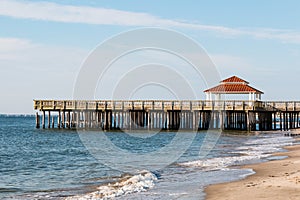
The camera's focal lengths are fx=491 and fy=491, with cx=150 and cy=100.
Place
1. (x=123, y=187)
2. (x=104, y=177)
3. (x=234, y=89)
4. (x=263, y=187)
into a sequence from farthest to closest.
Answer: (x=234, y=89)
(x=104, y=177)
(x=123, y=187)
(x=263, y=187)

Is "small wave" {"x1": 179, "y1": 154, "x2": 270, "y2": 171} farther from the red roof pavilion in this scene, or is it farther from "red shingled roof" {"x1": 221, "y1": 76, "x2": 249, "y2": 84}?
"red shingled roof" {"x1": 221, "y1": 76, "x2": 249, "y2": 84}

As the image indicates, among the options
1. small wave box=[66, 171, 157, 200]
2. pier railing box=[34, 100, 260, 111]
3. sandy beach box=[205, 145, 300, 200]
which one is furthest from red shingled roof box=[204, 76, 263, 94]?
small wave box=[66, 171, 157, 200]

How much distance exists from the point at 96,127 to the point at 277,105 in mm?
18604

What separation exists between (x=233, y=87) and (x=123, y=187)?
35159 mm

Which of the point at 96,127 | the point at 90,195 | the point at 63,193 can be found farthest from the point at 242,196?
the point at 96,127

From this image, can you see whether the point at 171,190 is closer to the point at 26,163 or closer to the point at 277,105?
the point at 26,163

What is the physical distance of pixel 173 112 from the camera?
157 ft

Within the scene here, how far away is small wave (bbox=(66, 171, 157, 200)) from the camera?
1396 cm

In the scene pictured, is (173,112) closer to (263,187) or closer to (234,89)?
(234,89)

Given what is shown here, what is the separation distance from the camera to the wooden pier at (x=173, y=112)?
45.4 meters

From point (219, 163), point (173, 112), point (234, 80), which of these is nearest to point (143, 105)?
point (173, 112)

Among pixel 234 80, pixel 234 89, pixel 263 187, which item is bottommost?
pixel 263 187

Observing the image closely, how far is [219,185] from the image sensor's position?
14.8 metres

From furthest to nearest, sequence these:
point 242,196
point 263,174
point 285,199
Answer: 1. point 263,174
2. point 242,196
3. point 285,199
